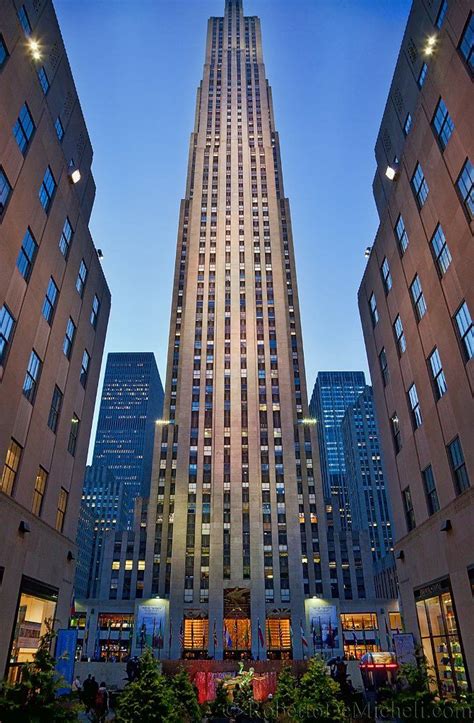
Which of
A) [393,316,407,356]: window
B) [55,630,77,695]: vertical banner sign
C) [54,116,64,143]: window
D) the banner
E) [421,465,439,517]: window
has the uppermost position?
[54,116,64,143]: window

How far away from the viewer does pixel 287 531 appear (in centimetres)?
8138

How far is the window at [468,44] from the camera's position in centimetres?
2031

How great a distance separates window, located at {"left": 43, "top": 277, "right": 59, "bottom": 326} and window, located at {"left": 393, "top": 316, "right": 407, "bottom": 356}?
2064 centimetres

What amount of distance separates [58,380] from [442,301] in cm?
2156

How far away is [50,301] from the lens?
1109 inches

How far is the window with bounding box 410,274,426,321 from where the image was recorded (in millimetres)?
27172

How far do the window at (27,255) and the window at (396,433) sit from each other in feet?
75.6

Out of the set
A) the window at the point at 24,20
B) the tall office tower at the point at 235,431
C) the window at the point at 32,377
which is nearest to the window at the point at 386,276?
the window at the point at 32,377

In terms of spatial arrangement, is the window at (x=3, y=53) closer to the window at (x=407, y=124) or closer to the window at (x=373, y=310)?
the window at (x=407, y=124)

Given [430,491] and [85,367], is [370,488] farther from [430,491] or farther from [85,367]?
[85,367]

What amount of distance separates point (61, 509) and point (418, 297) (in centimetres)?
2437

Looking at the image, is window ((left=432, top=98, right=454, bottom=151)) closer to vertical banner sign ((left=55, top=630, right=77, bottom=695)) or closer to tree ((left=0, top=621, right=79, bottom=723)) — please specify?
tree ((left=0, top=621, right=79, bottom=723))

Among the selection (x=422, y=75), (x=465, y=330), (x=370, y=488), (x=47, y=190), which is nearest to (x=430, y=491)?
(x=465, y=330)

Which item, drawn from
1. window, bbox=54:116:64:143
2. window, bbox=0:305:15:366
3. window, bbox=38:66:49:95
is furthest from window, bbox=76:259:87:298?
window, bbox=38:66:49:95
